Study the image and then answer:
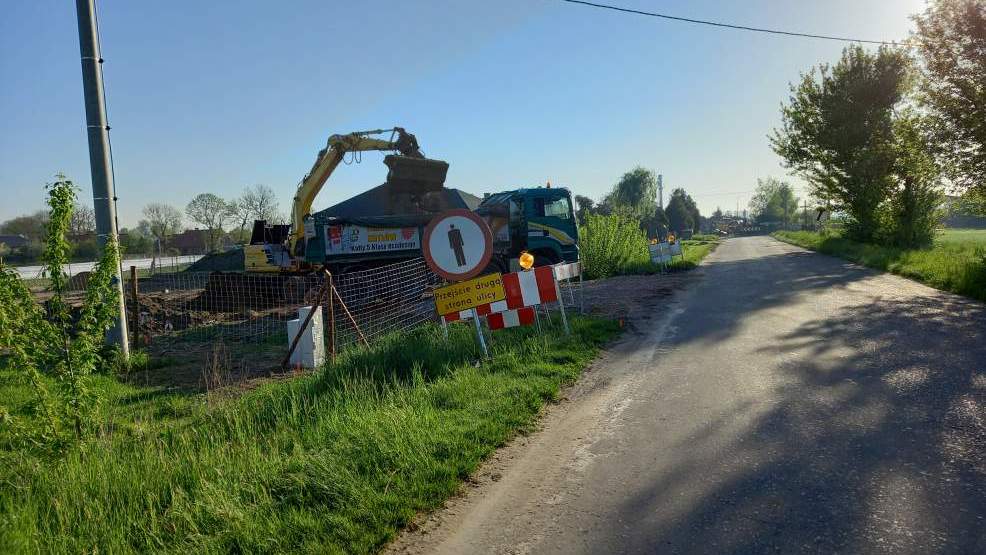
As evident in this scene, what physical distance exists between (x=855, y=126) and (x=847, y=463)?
1134 inches

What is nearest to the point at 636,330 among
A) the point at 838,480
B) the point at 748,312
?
the point at 748,312

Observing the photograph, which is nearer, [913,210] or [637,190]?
[913,210]

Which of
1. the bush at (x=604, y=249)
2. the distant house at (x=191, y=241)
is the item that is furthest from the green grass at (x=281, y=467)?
the distant house at (x=191, y=241)

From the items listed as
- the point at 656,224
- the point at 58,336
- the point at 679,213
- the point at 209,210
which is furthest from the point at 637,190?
the point at 58,336

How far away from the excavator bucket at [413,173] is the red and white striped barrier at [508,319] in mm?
10976

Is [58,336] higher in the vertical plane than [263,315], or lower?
higher

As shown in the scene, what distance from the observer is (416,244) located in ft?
56.1

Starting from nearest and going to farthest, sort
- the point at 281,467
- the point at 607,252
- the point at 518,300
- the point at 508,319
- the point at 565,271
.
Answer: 1. the point at 281,467
2. the point at 518,300
3. the point at 508,319
4. the point at 565,271
5. the point at 607,252

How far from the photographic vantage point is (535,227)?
58.9ft

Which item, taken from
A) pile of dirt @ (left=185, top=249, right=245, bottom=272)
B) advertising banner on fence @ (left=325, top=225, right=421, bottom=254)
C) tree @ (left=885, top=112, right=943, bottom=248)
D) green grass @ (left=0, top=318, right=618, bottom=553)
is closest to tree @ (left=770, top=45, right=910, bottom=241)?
tree @ (left=885, top=112, right=943, bottom=248)

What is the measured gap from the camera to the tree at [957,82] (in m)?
13.4

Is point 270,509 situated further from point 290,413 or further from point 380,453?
point 290,413

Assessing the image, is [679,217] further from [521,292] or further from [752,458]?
[752,458]

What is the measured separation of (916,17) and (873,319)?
34.0 feet
